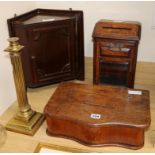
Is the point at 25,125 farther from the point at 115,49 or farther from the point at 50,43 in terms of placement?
the point at 115,49

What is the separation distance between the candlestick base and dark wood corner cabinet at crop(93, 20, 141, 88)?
495 millimetres

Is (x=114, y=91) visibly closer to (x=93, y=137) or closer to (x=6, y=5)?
(x=93, y=137)

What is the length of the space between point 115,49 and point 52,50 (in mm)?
406

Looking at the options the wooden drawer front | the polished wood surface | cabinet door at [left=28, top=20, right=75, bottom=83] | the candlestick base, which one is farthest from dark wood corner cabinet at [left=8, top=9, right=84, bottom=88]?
A: the candlestick base

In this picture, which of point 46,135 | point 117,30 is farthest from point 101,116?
point 117,30

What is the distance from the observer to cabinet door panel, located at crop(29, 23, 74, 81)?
1521mm

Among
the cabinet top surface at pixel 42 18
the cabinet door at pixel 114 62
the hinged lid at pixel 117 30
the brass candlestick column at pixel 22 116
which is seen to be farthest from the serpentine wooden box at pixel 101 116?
the cabinet top surface at pixel 42 18

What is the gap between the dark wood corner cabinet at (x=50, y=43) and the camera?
150cm

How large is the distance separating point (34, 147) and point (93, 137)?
0.31 m

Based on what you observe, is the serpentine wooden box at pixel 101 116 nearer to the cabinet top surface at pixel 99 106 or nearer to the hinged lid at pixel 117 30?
the cabinet top surface at pixel 99 106

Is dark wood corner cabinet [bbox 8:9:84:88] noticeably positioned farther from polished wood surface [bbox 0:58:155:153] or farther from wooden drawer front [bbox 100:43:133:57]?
wooden drawer front [bbox 100:43:133:57]

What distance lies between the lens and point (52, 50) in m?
1.59

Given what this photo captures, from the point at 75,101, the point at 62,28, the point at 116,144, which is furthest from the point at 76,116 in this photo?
the point at 62,28

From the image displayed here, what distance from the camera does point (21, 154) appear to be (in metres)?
1.20
